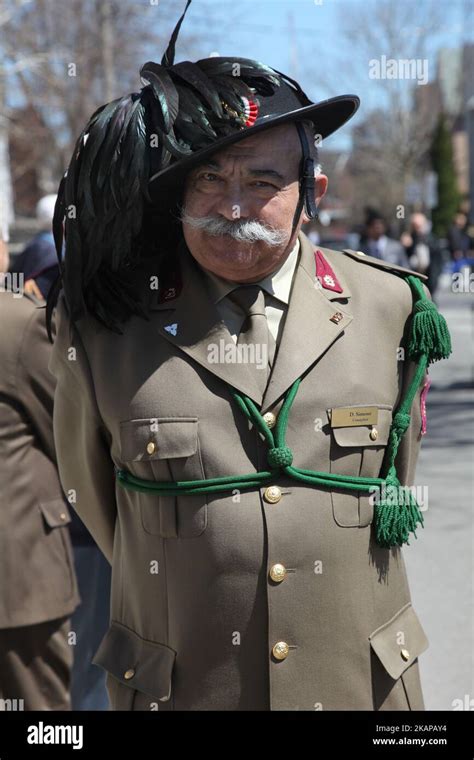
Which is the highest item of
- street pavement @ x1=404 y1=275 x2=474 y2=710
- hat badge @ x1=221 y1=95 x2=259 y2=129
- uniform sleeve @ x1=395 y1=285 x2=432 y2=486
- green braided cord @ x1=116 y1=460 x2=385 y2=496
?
hat badge @ x1=221 y1=95 x2=259 y2=129

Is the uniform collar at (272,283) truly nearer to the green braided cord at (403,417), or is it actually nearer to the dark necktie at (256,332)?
the dark necktie at (256,332)

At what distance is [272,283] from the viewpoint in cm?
244

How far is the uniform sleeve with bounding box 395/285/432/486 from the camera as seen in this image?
2467mm

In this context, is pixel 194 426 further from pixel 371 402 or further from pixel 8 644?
pixel 8 644

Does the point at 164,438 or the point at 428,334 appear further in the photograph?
the point at 428,334

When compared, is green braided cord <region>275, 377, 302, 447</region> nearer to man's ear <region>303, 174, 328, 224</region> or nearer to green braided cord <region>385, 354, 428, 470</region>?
green braided cord <region>385, 354, 428, 470</region>

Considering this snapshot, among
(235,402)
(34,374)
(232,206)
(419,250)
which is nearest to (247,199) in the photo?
(232,206)

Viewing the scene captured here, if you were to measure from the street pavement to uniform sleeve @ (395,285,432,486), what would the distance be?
5.40 ft

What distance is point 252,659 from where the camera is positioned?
7.55 ft

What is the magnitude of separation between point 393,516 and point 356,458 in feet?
0.50

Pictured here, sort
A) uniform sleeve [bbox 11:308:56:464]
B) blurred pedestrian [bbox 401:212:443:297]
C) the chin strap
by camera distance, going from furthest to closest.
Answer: blurred pedestrian [bbox 401:212:443:297]
uniform sleeve [bbox 11:308:56:464]
the chin strap

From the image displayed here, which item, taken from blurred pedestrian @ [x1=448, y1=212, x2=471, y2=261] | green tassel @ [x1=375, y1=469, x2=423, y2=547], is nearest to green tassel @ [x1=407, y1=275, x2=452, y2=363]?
green tassel @ [x1=375, y1=469, x2=423, y2=547]

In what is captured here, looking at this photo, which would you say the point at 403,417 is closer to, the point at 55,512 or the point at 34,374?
the point at 34,374
